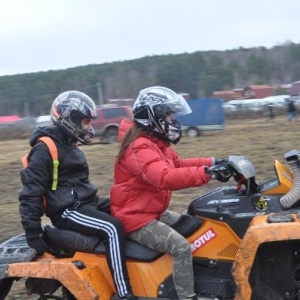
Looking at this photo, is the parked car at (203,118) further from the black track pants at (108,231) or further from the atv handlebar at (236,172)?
the atv handlebar at (236,172)

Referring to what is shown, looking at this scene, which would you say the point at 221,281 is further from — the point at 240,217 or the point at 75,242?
the point at 75,242

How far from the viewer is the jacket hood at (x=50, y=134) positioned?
4772 millimetres

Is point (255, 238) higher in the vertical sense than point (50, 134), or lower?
lower

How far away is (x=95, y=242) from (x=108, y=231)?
189 millimetres

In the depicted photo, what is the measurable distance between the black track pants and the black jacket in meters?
0.11

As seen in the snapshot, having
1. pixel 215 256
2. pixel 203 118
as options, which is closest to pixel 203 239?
pixel 215 256

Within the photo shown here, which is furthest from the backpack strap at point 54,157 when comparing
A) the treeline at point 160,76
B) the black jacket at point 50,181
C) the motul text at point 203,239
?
the treeline at point 160,76

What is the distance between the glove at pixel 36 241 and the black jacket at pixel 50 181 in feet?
0.16

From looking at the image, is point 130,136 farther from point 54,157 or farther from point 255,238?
point 255,238

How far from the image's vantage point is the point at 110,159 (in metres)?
16.7

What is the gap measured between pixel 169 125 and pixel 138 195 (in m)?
0.54

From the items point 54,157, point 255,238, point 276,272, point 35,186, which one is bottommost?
point 276,272

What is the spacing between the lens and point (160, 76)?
101 metres

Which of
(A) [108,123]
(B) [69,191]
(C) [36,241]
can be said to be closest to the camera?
(C) [36,241]
